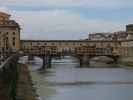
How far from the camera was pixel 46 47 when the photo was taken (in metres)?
113

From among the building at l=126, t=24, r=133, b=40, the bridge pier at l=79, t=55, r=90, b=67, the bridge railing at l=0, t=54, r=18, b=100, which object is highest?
the building at l=126, t=24, r=133, b=40

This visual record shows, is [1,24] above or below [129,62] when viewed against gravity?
above

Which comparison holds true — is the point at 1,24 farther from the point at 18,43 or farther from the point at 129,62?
the point at 129,62

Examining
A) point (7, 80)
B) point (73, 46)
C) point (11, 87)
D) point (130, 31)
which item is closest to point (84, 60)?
point (73, 46)

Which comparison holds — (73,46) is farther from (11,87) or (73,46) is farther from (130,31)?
(11,87)

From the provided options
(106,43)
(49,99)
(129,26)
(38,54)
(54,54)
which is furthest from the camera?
(129,26)

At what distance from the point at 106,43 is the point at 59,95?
286 ft

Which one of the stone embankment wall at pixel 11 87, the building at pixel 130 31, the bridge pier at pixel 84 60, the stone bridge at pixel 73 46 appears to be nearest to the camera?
the stone embankment wall at pixel 11 87

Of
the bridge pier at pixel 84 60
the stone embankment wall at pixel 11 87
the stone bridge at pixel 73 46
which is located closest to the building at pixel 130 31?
the stone bridge at pixel 73 46

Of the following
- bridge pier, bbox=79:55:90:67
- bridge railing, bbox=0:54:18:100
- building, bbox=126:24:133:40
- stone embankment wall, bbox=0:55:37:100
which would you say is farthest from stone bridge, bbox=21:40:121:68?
bridge railing, bbox=0:54:18:100

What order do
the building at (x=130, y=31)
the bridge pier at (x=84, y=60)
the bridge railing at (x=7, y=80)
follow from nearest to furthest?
1. the bridge railing at (x=7, y=80)
2. the bridge pier at (x=84, y=60)
3. the building at (x=130, y=31)

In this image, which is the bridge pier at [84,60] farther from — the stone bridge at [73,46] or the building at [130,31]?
the building at [130,31]

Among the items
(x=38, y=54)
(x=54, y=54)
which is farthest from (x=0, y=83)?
(x=54, y=54)

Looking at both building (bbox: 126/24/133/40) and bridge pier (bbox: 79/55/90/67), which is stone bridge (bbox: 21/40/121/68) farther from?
building (bbox: 126/24/133/40)
